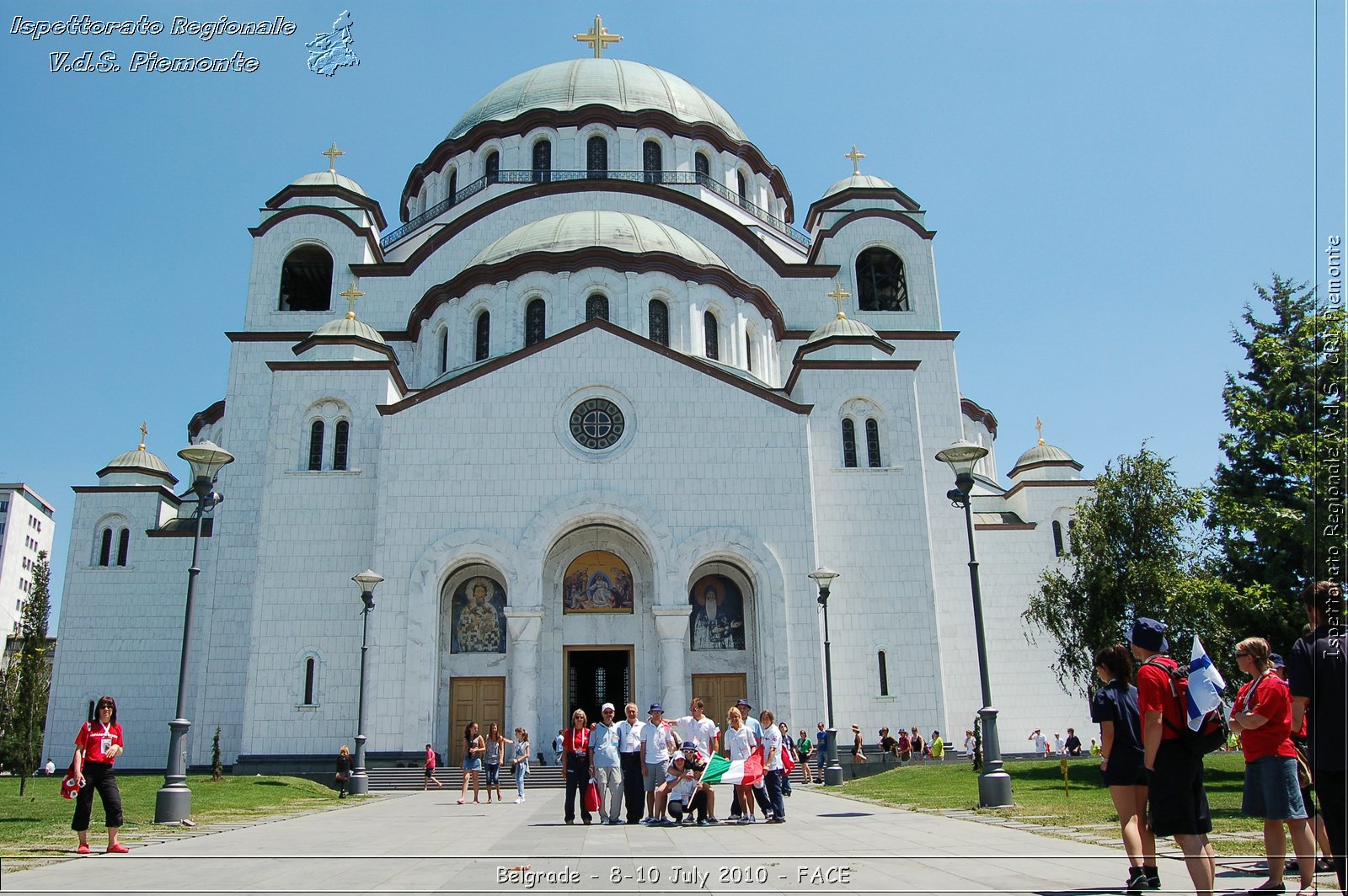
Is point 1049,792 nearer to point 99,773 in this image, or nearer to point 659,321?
point 99,773

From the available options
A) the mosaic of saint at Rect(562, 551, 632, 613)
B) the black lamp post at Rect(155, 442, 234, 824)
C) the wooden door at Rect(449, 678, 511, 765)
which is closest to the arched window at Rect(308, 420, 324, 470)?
the wooden door at Rect(449, 678, 511, 765)

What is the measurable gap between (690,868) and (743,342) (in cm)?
2326

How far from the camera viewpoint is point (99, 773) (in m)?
9.19

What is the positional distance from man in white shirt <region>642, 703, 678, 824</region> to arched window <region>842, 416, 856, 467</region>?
604 inches

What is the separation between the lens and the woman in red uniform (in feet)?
28.6

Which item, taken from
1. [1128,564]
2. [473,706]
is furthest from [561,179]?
[1128,564]

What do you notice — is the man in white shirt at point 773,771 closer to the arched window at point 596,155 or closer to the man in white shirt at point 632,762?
the man in white shirt at point 632,762

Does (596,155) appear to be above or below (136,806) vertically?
above

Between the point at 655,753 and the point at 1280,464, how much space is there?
424 inches

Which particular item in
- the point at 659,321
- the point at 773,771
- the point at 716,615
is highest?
the point at 659,321

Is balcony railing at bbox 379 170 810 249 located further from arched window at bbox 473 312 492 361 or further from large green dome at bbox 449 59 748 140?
arched window at bbox 473 312 492 361

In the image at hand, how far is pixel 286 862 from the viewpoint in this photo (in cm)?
770

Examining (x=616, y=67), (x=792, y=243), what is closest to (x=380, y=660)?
(x=792, y=243)

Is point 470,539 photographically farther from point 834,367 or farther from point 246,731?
point 834,367
